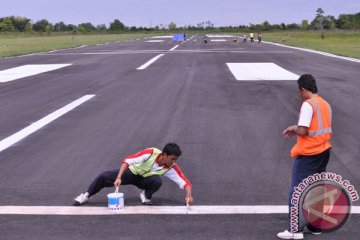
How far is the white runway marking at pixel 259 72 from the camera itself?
802 inches

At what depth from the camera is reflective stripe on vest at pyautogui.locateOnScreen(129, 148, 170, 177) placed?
622 cm

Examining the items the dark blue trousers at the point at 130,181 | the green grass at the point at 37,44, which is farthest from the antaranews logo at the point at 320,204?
the green grass at the point at 37,44

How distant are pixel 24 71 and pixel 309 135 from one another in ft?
72.0

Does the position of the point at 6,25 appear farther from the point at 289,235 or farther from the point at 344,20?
the point at 289,235

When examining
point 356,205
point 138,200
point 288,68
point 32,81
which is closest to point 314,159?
point 356,205

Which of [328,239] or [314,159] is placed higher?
[314,159]

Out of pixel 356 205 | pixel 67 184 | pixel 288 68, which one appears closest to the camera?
pixel 356 205

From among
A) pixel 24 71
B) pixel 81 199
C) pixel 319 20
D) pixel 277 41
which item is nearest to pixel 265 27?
pixel 319 20

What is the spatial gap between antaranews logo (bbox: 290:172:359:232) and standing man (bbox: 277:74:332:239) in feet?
0.24

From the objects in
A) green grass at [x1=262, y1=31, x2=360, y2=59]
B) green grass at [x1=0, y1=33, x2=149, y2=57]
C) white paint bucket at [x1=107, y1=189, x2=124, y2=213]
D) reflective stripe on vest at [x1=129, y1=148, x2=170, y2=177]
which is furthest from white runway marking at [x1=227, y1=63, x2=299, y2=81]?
green grass at [x1=0, y1=33, x2=149, y2=57]

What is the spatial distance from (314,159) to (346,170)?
8.66 feet

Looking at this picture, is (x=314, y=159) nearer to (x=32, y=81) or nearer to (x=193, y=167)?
(x=193, y=167)

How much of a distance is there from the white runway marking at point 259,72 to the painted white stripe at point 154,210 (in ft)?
46.3

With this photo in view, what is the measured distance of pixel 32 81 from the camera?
2077 centimetres
